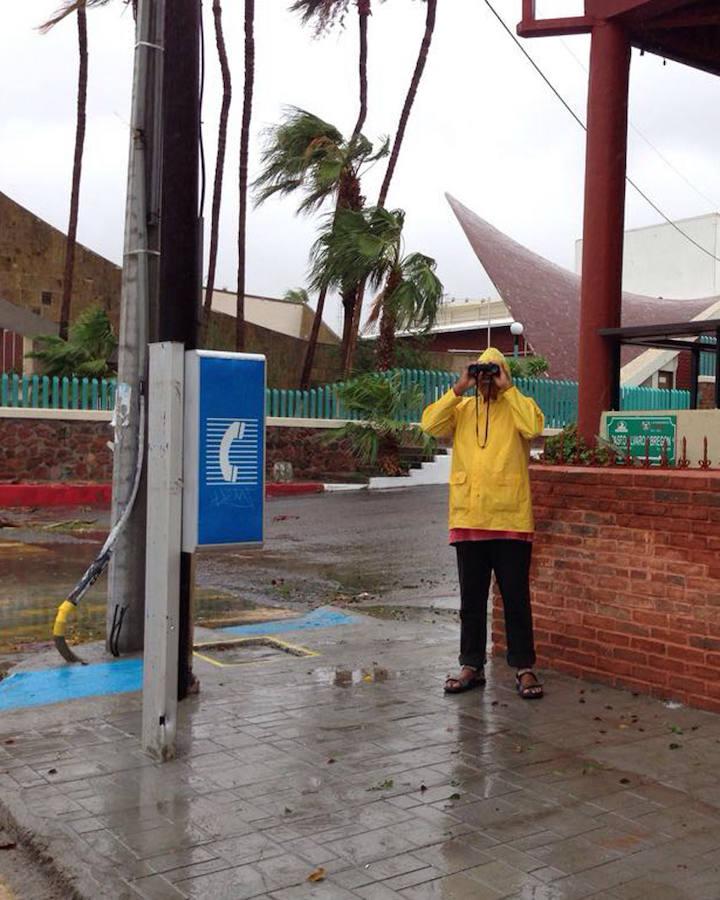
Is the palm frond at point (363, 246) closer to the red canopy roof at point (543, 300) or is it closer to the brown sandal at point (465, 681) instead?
the red canopy roof at point (543, 300)

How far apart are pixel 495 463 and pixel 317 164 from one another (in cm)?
1825

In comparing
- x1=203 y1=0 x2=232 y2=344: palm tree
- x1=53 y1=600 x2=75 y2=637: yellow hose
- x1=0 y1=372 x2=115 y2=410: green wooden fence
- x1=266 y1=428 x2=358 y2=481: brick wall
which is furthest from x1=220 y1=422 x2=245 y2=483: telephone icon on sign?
x1=203 y1=0 x2=232 y2=344: palm tree

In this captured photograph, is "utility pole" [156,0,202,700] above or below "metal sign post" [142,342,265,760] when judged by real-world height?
above

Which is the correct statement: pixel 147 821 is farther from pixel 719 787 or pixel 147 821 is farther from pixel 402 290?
pixel 402 290

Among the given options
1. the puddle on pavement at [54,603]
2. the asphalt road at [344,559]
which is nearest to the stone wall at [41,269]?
the asphalt road at [344,559]

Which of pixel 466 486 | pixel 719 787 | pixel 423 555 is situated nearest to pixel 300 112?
pixel 423 555

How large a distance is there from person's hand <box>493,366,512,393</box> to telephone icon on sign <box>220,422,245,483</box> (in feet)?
5.43

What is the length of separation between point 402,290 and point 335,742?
16.5 m

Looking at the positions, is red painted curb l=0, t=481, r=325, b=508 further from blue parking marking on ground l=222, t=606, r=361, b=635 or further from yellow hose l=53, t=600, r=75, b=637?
yellow hose l=53, t=600, r=75, b=637

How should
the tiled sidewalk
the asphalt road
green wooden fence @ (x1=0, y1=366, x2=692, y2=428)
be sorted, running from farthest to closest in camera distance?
green wooden fence @ (x1=0, y1=366, x2=692, y2=428) → the asphalt road → the tiled sidewalk

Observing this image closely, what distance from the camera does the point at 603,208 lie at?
7.05m

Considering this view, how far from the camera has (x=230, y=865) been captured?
3678 millimetres

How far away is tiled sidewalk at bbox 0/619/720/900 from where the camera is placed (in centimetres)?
360

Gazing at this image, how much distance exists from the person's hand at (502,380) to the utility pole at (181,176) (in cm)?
168
